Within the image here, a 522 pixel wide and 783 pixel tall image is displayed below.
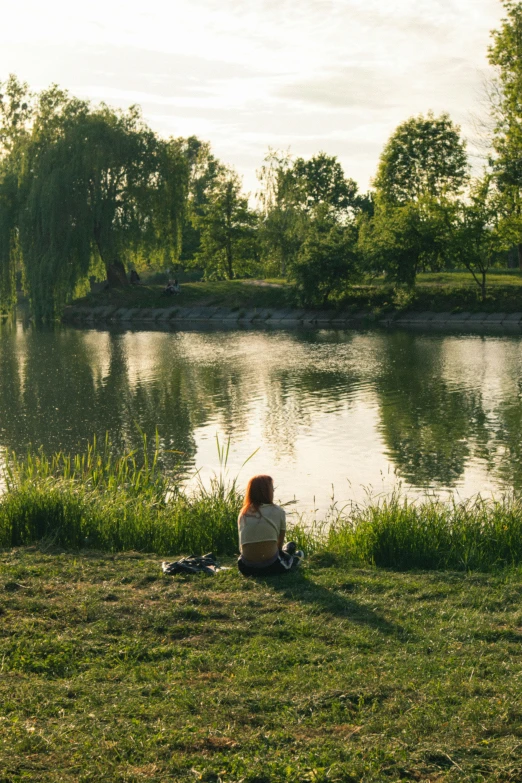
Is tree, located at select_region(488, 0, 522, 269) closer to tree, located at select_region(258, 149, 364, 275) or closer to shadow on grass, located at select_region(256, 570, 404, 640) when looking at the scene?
tree, located at select_region(258, 149, 364, 275)

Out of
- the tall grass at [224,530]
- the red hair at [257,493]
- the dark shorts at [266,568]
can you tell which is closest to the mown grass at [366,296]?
the tall grass at [224,530]

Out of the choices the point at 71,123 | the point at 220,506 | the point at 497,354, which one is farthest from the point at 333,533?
the point at 71,123

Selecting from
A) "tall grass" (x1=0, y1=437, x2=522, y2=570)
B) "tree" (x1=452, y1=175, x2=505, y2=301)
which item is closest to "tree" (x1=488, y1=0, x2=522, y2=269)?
"tree" (x1=452, y1=175, x2=505, y2=301)

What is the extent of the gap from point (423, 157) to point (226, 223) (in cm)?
1676

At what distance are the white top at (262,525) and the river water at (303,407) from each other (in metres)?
4.84

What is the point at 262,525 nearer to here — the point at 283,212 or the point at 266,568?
the point at 266,568

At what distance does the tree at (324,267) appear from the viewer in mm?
53719

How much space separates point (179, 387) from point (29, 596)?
20.9m

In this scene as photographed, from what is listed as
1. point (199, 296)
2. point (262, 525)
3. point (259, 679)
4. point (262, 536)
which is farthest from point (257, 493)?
point (199, 296)

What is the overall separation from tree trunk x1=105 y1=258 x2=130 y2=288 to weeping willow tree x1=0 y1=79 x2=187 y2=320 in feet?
23.9

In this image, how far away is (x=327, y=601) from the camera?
683 centimetres

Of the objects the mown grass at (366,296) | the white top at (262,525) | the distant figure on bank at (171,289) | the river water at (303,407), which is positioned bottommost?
the river water at (303,407)

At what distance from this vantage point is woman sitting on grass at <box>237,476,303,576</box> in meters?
7.80

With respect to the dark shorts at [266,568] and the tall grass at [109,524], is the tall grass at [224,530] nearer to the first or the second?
the tall grass at [109,524]
